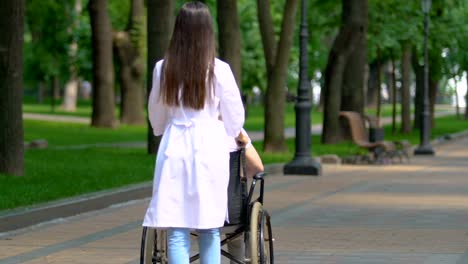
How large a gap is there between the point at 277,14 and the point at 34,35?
783 inches

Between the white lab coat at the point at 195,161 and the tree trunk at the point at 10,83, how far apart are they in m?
11.2

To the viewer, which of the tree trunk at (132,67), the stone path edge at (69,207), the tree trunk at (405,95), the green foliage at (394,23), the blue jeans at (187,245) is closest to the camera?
the blue jeans at (187,245)

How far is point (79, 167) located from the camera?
22.0 m

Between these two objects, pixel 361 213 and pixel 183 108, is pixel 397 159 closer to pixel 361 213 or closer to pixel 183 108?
pixel 361 213

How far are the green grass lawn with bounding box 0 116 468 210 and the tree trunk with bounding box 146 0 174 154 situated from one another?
5.75ft

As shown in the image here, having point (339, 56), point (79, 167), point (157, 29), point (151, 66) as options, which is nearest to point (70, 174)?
point (79, 167)

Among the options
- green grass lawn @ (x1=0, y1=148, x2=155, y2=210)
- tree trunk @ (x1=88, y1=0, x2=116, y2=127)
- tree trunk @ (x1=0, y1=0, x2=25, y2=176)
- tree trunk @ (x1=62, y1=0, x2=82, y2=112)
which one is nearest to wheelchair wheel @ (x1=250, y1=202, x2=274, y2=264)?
green grass lawn @ (x1=0, y1=148, x2=155, y2=210)

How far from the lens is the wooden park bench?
92.4ft

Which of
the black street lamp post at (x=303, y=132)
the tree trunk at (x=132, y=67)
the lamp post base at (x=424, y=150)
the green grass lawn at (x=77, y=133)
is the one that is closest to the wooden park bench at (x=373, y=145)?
the lamp post base at (x=424, y=150)

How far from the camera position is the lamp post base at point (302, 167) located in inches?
923

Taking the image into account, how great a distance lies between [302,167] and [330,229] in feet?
31.2

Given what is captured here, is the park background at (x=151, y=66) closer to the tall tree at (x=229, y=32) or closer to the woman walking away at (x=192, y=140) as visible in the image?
the tall tree at (x=229, y=32)

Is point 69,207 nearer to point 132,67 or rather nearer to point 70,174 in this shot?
point 70,174

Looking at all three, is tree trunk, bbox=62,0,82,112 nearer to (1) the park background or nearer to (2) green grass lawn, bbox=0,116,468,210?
(1) the park background
